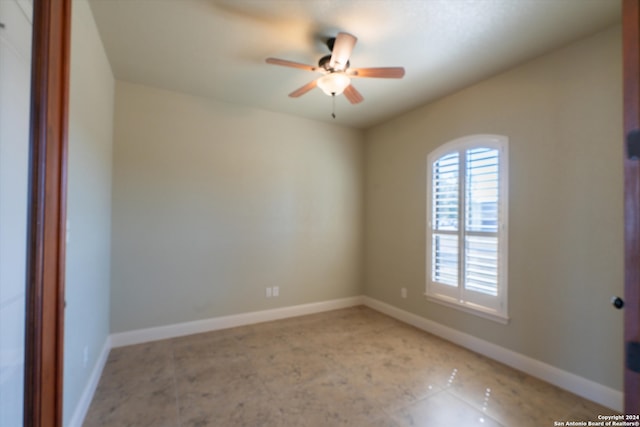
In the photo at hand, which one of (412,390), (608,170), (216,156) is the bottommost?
(412,390)

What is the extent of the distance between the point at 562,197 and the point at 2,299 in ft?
10.9

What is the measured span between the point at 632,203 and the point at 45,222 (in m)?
1.73

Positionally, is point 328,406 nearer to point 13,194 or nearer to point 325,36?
point 13,194

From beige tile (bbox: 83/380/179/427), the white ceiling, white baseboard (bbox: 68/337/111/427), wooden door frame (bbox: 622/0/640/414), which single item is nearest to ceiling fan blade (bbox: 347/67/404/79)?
the white ceiling

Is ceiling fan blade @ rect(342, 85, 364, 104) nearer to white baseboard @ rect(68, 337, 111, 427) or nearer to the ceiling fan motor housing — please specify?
the ceiling fan motor housing

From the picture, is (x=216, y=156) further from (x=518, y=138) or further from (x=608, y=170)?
(x=608, y=170)

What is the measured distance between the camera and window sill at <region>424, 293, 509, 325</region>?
8.76 feet

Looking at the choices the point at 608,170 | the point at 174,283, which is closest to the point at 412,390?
the point at 608,170

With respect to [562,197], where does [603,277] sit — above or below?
below

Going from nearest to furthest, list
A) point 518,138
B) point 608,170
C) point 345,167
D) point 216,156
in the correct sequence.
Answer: point 608,170
point 518,138
point 216,156
point 345,167

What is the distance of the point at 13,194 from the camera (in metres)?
0.89

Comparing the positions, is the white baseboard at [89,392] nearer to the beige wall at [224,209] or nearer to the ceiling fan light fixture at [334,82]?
the beige wall at [224,209]

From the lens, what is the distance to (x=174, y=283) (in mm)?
3201

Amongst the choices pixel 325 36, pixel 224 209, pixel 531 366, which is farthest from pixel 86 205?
pixel 531 366
